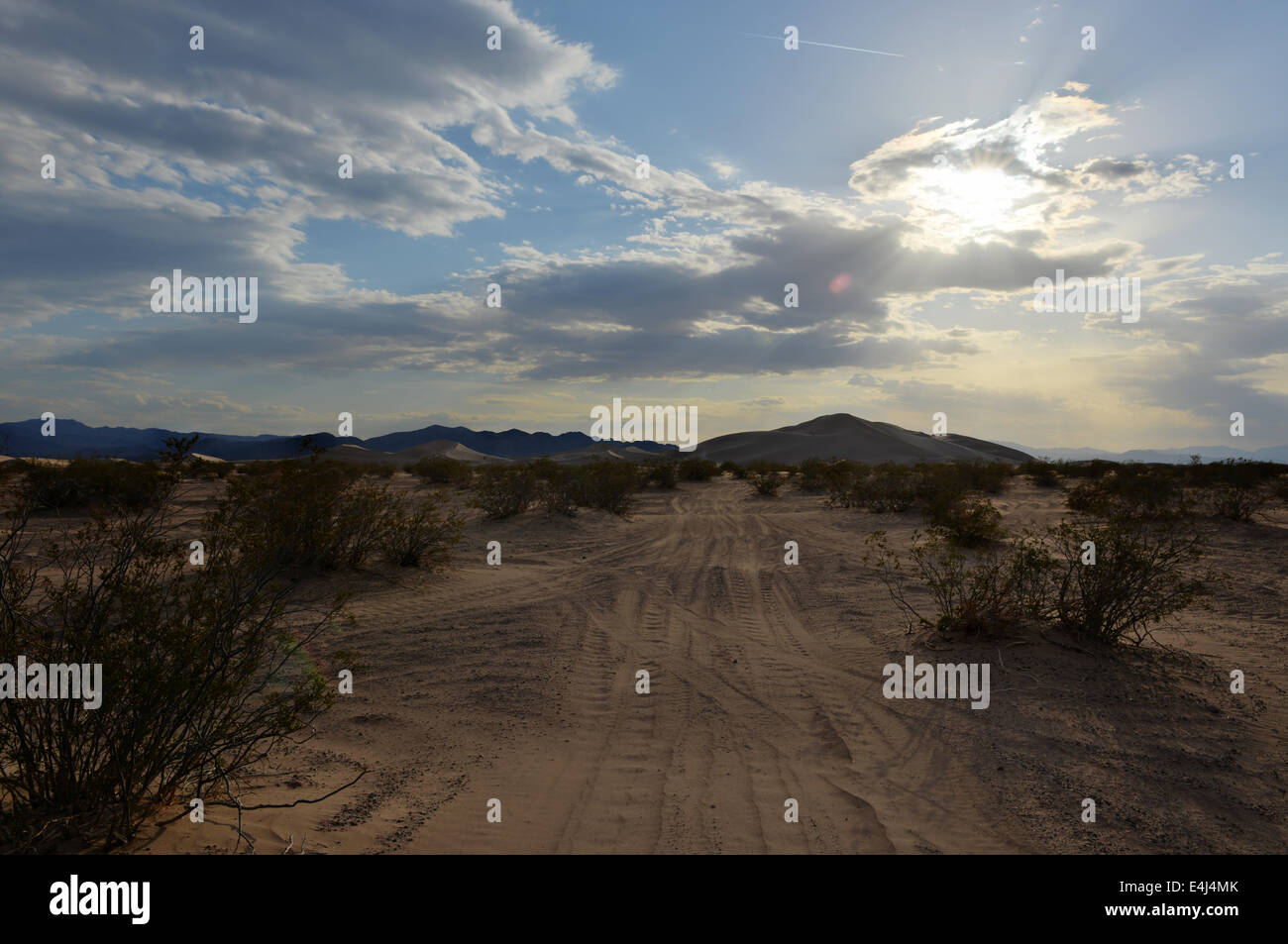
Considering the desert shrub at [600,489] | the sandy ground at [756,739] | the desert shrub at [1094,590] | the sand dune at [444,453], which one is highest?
the sand dune at [444,453]

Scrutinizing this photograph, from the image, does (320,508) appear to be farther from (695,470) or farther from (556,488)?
(695,470)

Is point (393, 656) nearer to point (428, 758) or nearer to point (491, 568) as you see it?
point (428, 758)

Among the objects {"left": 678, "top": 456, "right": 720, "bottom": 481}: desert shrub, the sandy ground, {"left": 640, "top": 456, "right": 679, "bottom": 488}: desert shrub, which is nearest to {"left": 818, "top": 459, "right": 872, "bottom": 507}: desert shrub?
{"left": 640, "top": 456, "right": 679, "bottom": 488}: desert shrub

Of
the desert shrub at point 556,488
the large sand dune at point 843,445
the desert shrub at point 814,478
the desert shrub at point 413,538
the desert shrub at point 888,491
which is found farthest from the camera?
the large sand dune at point 843,445

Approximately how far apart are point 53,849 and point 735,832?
3.26 metres

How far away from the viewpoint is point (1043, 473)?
2867cm

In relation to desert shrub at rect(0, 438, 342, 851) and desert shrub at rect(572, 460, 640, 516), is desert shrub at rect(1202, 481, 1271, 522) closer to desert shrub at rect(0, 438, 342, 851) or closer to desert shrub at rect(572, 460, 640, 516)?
desert shrub at rect(572, 460, 640, 516)

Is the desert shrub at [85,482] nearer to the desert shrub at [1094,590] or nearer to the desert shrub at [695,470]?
the desert shrub at [1094,590]

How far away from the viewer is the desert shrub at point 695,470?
111 feet

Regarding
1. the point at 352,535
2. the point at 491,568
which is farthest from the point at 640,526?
the point at 352,535

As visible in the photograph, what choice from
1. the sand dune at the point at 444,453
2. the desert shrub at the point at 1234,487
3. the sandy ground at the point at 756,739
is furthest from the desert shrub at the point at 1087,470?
the sand dune at the point at 444,453

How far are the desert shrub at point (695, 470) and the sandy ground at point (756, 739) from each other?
80.3 feet

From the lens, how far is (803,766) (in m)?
4.44

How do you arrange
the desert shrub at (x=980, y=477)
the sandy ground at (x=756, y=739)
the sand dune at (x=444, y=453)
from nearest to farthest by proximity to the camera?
the sandy ground at (x=756, y=739)
the desert shrub at (x=980, y=477)
the sand dune at (x=444, y=453)
